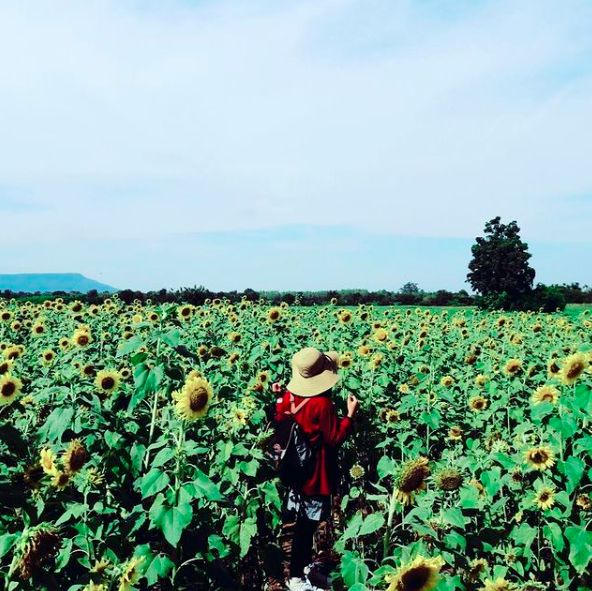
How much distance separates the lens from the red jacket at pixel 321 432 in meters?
5.06

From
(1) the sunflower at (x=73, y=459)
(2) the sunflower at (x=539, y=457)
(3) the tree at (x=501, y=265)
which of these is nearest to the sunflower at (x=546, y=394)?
(2) the sunflower at (x=539, y=457)

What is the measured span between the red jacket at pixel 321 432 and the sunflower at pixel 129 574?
2.50 m

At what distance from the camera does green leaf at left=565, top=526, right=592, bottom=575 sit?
4270 mm

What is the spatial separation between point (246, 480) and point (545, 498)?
224 cm

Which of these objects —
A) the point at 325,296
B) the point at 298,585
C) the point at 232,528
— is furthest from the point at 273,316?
the point at 325,296

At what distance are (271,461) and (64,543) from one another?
2211 mm

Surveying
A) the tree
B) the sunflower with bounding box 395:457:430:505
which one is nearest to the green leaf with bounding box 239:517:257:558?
the sunflower with bounding box 395:457:430:505

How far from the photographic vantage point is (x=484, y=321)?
51.7 feet

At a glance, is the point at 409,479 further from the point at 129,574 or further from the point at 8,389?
the point at 8,389

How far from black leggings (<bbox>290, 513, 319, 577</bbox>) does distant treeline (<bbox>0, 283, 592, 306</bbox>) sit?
15.9 m

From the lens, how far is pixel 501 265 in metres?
35.2

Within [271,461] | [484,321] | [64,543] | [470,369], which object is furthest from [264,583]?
[484,321]

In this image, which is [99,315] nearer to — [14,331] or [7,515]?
[14,331]

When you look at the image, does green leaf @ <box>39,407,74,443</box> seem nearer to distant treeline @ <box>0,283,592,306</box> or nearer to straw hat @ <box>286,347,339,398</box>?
straw hat @ <box>286,347,339,398</box>
